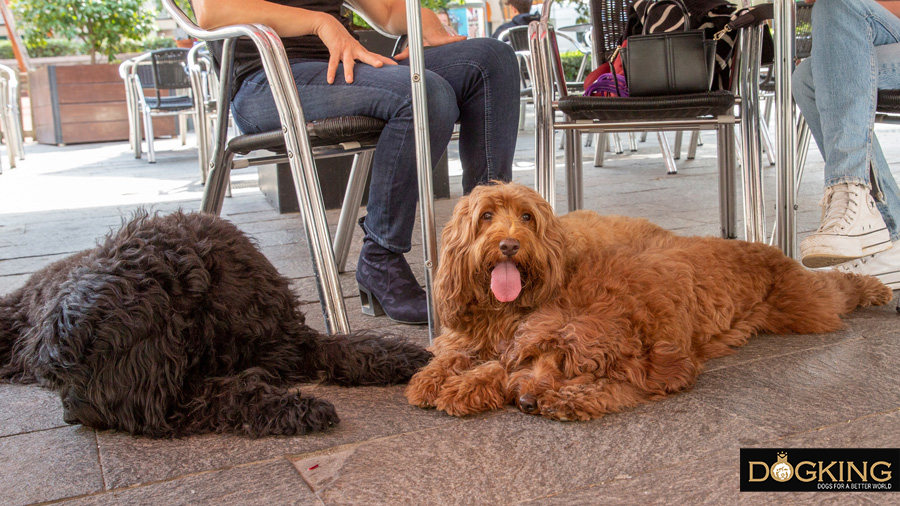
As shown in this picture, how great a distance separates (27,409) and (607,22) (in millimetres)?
3279

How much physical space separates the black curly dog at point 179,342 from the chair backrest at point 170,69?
814 cm

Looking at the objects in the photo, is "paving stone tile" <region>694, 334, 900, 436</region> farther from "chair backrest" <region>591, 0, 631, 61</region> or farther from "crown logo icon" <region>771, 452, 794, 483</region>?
"chair backrest" <region>591, 0, 631, 61</region>

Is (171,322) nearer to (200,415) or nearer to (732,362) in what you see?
(200,415)

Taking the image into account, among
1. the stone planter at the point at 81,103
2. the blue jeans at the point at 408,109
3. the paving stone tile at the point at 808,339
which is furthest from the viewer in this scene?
the stone planter at the point at 81,103

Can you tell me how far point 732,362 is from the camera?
6.90ft

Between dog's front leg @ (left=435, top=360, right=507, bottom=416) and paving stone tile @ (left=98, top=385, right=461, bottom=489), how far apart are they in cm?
3

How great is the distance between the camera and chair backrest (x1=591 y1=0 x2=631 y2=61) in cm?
413

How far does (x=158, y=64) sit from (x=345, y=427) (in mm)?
8863

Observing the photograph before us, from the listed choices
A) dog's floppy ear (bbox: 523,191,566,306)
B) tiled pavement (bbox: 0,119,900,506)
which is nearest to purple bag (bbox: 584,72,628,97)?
tiled pavement (bbox: 0,119,900,506)

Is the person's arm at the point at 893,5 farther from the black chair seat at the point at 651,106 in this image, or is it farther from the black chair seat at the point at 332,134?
the black chair seat at the point at 332,134

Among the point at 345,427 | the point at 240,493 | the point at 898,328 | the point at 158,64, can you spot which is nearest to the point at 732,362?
the point at 898,328

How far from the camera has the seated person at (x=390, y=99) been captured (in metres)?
2.37

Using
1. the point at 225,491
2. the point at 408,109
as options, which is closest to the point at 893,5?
the point at 408,109

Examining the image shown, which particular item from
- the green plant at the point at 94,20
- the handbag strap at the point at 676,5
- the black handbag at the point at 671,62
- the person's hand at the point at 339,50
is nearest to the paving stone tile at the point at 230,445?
the person's hand at the point at 339,50
